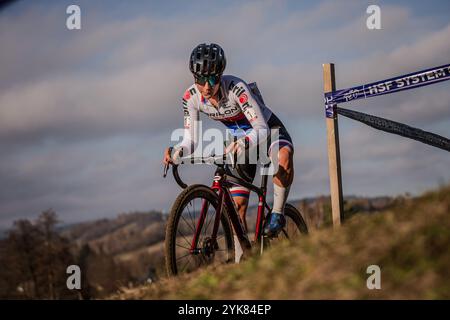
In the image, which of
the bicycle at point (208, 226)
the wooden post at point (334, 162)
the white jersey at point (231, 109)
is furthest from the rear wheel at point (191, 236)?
the wooden post at point (334, 162)

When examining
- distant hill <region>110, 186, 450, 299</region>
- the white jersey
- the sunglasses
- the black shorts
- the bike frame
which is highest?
the sunglasses

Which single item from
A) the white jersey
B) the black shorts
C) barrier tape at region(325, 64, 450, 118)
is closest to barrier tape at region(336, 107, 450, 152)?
barrier tape at region(325, 64, 450, 118)

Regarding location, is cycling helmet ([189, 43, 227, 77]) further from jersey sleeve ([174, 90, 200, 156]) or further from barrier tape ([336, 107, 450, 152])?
barrier tape ([336, 107, 450, 152])

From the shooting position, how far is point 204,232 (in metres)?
7.48

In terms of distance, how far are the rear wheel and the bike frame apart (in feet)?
0.13

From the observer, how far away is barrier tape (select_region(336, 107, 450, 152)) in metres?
8.79

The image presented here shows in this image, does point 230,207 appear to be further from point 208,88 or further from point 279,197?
point 208,88

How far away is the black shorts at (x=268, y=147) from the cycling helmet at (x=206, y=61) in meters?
1.19

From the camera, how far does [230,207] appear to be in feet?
26.2

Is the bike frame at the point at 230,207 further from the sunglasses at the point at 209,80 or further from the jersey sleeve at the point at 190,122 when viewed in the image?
the sunglasses at the point at 209,80

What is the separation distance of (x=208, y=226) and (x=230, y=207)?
57cm
